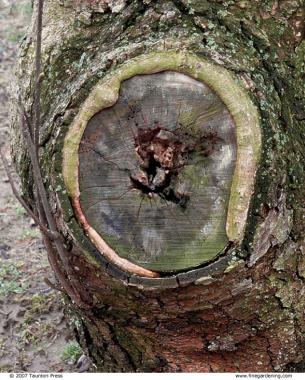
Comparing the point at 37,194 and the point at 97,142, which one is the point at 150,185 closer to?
the point at 97,142

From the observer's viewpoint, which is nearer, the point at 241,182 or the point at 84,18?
the point at 241,182

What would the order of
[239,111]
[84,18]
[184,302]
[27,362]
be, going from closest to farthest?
[239,111] → [184,302] → [84,18] → [27,362]

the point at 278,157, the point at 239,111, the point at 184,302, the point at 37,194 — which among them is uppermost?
the point at 239,111

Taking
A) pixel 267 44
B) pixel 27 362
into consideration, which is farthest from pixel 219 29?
pixel 27 362

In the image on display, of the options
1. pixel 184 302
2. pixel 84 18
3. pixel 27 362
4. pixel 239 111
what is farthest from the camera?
pixel 27 362

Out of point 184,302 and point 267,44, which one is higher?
point 267,44
